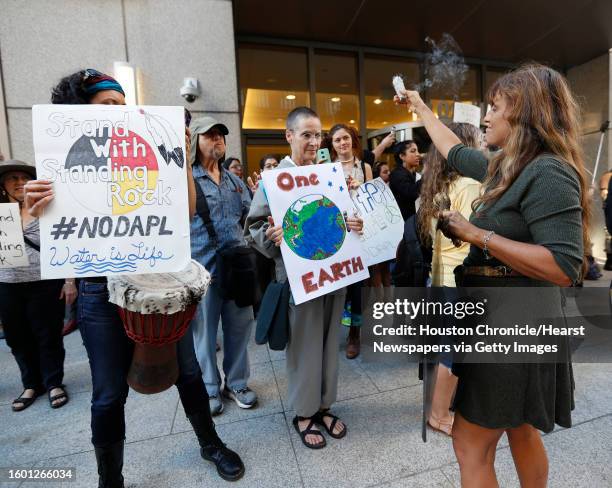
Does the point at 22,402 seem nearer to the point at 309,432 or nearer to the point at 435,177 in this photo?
the point at 309,432

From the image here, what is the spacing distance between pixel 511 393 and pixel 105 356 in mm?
1708

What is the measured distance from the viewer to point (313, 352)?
2139 mm

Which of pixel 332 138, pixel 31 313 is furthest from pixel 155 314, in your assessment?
pixel 332 138

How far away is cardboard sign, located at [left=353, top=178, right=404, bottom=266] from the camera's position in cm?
257

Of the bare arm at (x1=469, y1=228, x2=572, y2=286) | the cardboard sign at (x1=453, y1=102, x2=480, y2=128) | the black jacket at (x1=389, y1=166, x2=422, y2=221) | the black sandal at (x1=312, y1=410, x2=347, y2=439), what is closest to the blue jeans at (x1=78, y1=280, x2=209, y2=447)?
the black sandal at (x1=312, y1=410, x2=347, y2=439)

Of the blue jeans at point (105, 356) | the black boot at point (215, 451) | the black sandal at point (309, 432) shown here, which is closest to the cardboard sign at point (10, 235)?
the blue jeans at point (105, 356)

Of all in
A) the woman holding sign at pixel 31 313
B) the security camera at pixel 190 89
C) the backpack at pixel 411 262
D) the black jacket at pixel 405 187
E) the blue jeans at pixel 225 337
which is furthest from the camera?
the security camera at pixel 190 89

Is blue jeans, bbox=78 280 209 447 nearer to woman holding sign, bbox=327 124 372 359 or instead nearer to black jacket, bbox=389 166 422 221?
woman holding sign, bbox=327 124 372 359

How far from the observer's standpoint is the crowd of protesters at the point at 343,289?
3.72 ft

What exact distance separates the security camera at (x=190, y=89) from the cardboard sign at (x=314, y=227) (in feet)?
11.3

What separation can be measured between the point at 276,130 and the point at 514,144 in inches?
232

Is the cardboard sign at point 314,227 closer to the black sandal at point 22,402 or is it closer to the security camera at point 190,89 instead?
the black sandal at point 22,402

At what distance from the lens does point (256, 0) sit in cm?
524

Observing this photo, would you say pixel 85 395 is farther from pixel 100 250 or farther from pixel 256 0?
pixel 256 0
